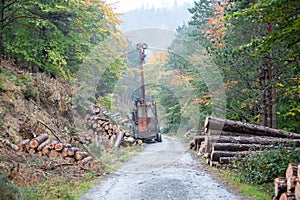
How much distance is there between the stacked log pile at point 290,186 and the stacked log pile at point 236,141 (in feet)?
9.88

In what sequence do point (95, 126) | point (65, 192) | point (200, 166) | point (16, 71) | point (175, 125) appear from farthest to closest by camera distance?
point (175, 125) → point (95, 126) → point (16, 71) → point (200, 166) → point (65, 192)

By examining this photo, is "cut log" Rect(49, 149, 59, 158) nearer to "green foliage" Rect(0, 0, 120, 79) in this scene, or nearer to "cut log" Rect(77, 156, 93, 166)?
"cut log" Rect(77, 156, 93, 166)

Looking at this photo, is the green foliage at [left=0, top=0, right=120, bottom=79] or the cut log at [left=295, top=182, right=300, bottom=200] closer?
the cut log at [left=295, top=182, right=300, bottom=200]

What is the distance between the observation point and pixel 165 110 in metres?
26.9

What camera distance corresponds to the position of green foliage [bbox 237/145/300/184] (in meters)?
5.94

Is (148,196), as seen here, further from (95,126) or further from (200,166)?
(95,126)

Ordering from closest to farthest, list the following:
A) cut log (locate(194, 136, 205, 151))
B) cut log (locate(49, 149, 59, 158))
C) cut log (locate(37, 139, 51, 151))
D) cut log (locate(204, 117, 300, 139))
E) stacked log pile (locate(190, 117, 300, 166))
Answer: cut log (locate(37, 139, 51, 151))
cut log (locate(49, 149, 59, 158))
stacked log pile (locate(190, 117, 300, 166))
cut log (locate(204, 117, 300, 139))
cut log (locate(194, 136, 205, 151))

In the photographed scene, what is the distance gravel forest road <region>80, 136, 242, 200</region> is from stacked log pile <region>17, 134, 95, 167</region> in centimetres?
98

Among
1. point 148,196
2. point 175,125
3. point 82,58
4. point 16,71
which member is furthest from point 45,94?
point 175,125

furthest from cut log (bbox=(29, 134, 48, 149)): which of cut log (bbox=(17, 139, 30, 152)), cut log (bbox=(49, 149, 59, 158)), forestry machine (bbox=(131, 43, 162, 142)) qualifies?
forestry machine (bbox=(131, 43, 162, 142))

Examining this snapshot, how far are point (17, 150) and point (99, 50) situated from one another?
8284mm

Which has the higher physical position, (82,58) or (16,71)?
(82,58)

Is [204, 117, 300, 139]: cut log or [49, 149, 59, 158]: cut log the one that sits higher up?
Result: [204, 117, 300, 139]: cut log

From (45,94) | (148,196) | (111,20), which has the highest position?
(111,20)
